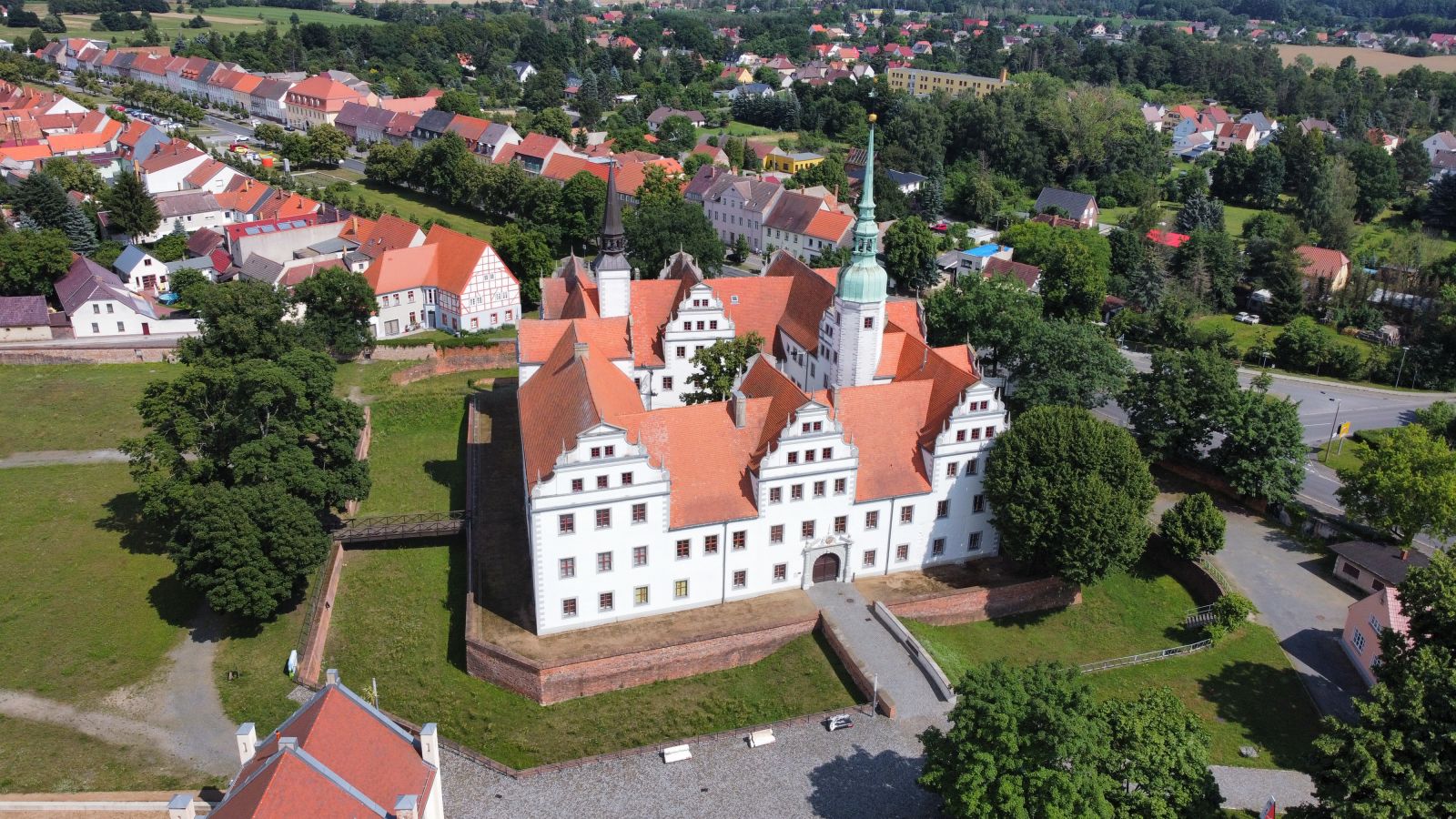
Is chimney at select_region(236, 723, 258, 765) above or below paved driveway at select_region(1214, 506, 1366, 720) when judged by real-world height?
above

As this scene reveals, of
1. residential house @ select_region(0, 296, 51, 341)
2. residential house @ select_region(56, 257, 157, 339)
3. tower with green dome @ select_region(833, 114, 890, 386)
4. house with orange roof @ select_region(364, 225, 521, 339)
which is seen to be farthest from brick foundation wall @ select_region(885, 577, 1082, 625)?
residential house @ select_region(0, 296, 51, 341)

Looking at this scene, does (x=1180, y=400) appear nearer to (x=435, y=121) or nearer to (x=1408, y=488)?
(x=1408, y=488)

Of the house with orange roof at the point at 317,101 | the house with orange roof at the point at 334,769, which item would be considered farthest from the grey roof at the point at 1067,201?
the house with orange roof at the point at 334,769

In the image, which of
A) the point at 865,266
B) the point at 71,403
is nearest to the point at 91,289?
the point at 71,403

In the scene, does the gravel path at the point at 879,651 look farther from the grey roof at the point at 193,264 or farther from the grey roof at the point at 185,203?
the grey roof at the point at 185,203

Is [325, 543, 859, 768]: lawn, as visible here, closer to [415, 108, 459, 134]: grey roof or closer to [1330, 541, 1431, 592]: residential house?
[1330, 541, 1431, 592]: residential house

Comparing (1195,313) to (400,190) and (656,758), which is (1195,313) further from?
(400,190)
